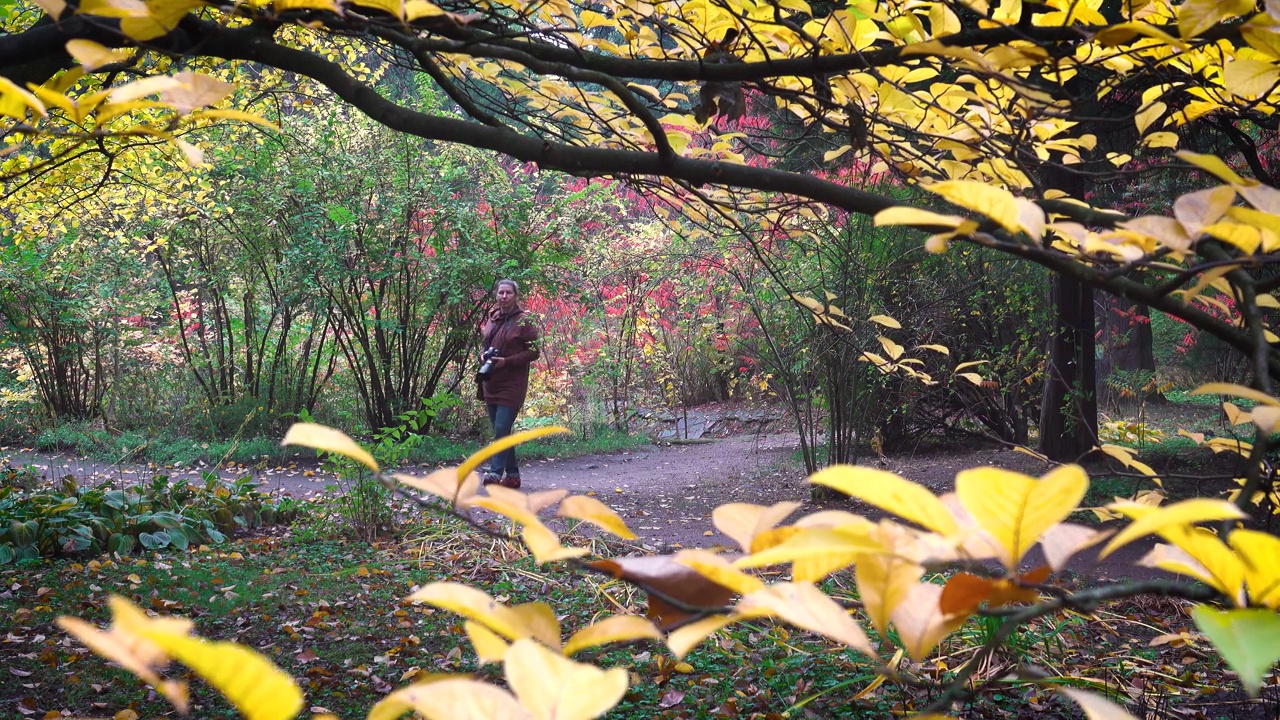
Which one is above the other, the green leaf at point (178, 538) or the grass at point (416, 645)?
the green leaf at point (178, 538)

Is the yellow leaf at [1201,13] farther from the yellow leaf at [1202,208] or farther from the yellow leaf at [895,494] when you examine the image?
the yellow leaf at [895,494]

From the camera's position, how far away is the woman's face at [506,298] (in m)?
6.95

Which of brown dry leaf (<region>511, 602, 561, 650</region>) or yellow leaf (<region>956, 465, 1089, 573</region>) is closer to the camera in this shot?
yellow leaf (<region>956, 465, 1089, 573</region>)

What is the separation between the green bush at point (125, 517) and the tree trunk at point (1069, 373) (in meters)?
5.85

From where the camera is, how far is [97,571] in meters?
4.10

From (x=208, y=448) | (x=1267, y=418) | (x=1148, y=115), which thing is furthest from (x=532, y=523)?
(x=208, y=448)

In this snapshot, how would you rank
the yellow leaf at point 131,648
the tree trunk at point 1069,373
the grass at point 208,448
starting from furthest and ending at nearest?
the grass at point 208,448 → the tree trunk at point 1069,373 → the yellow leaf at point 131,648

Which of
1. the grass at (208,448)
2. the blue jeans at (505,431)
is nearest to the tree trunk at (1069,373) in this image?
the blue jeans at (505,431)

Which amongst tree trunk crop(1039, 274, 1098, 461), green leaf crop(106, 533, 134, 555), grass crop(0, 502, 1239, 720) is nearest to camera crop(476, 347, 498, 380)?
grass crop(0, 502, 1239, 720)

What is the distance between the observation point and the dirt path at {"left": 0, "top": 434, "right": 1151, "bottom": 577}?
573 centimetres

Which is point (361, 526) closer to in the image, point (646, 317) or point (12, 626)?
point (12, 626)

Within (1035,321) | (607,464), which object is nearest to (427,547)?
(607,464)

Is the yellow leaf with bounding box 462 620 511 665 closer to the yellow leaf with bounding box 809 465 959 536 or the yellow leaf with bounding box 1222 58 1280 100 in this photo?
the yellow leaf with bounding box 809 465 959 536

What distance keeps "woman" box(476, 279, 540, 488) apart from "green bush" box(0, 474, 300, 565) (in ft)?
6.06
